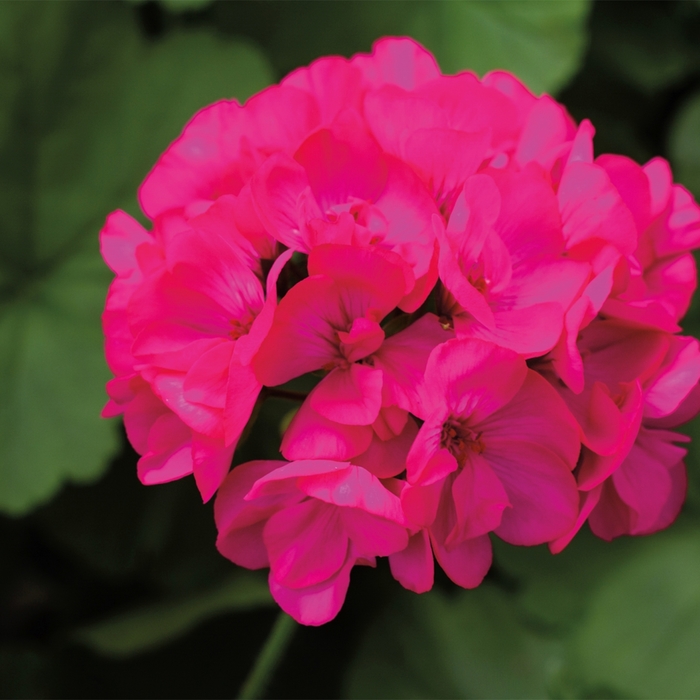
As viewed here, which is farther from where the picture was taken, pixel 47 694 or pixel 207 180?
pixel 47 694

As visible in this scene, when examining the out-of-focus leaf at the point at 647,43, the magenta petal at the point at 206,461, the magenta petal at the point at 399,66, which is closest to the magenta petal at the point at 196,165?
the magenta petal at the point at 399,66

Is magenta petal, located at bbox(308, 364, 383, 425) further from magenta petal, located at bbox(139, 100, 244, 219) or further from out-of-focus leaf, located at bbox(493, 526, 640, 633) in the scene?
out-of-focus leaf, located at bbox(493, 526, 640, 633)

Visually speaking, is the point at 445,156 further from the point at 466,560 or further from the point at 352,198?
the point at 466,560

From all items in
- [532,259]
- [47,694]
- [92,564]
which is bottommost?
[47,694]

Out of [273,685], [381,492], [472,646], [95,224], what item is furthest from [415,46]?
[273,685]

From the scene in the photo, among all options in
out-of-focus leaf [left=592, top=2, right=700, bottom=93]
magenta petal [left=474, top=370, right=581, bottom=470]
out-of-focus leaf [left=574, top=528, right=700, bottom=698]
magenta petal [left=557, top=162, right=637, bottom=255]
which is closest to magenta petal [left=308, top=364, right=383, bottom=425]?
magenta petal [left=474, top=370, right=581, bottom=470]

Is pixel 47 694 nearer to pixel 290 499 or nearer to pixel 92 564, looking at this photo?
pixel 92 564

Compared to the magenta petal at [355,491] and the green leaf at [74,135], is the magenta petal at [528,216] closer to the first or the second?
the magenta petal at [355,491]
